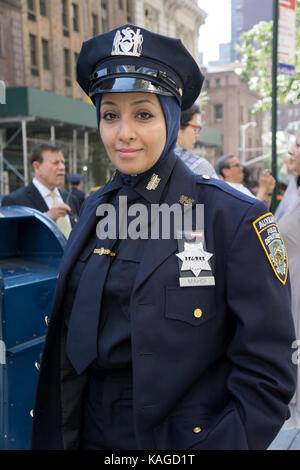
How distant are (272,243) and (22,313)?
1590 mm

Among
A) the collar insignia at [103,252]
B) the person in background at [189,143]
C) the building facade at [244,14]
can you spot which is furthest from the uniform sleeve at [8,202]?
the collar insignia at [103,252]

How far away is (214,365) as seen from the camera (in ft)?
4.63

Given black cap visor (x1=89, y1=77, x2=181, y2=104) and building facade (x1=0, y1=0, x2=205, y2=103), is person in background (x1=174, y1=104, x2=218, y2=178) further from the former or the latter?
building facade (x1=0, y1=0, x2=205, y2=103)

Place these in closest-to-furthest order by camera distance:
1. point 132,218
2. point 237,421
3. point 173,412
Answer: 1. point 237,421
2. point 173,412
3. point 132,218

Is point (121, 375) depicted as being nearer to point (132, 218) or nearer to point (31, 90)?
point (132, 218)

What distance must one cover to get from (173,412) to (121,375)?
0.20 m

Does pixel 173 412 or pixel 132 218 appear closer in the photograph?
pixel 173 412

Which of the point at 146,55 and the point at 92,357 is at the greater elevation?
the point at 146,55

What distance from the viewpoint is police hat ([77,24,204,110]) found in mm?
1407

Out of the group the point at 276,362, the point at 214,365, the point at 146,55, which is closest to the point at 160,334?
the point at 214,365

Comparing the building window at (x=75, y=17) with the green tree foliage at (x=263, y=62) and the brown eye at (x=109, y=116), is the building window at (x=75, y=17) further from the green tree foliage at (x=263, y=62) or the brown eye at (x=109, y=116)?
the brown eye at (x=109, y=116)

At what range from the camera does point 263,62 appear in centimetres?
757

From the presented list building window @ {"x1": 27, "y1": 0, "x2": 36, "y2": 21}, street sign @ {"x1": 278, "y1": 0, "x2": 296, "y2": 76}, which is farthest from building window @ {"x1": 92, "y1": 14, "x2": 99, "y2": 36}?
street sign @ {"x1": 278, "y1": 0, "x2": 296, "y2": 76}

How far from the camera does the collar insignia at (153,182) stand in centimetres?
151
